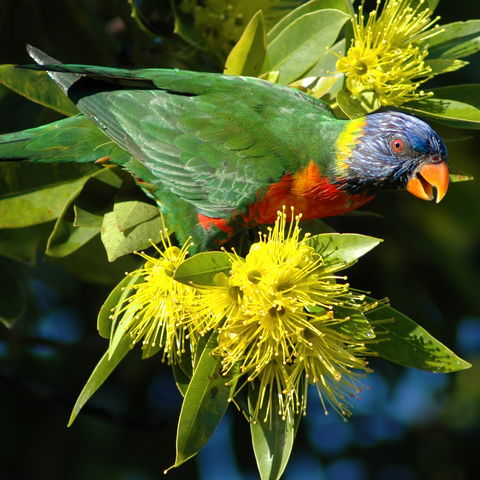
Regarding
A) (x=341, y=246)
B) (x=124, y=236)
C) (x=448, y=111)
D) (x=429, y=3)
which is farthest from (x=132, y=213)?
(x=429, y=3)

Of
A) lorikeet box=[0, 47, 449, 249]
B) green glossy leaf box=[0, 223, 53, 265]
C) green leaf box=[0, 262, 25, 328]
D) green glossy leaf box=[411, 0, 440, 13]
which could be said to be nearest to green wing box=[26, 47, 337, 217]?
lorikeet box=[0, 47, 449, 249]

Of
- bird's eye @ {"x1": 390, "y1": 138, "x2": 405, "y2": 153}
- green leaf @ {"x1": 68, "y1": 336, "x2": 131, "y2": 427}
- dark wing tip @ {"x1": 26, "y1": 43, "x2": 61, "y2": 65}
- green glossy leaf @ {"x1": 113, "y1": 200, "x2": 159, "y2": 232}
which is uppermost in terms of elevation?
dark wing tip @ {"x1": 26, "y1": 43, "x2": 61, "y2": 65}

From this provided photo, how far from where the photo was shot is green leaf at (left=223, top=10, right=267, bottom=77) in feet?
6.97

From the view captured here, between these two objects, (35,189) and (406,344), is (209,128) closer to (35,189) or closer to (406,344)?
(35,189)

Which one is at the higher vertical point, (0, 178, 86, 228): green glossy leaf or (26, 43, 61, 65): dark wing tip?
(26, 43, 61, 65): dark wing tip

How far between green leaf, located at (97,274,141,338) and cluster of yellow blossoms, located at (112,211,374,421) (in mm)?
30

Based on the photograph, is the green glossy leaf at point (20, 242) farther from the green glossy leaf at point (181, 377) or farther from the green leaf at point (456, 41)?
the green leaf at point (456, 41)

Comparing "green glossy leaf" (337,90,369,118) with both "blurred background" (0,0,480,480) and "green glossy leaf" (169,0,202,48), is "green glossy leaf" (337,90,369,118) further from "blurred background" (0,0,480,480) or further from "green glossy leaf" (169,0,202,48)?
"blurred background" (0,0,480,480)

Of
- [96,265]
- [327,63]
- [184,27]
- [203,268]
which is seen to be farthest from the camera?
[96,265]

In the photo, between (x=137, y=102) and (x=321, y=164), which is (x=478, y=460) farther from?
(x=137, y=102)

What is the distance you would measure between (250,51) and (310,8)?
26 centimetres

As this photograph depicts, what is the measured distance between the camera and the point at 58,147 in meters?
2.28

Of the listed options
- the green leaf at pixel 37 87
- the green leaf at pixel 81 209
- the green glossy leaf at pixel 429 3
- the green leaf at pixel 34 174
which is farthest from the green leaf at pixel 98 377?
the green glossy leaf at pixel 429 3

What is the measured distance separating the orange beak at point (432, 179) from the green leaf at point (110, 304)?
0.89 m
